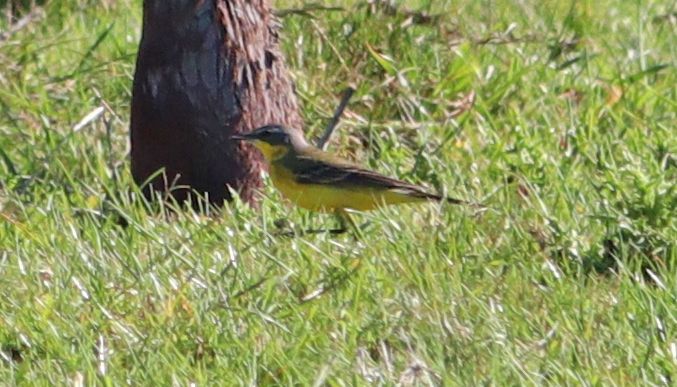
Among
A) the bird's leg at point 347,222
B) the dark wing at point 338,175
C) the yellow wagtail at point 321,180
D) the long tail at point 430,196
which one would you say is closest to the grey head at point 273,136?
the yellow wagtail at point 321,180

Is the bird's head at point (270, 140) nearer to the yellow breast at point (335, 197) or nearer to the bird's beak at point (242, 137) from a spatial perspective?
the bird's beak at point (242, 137)

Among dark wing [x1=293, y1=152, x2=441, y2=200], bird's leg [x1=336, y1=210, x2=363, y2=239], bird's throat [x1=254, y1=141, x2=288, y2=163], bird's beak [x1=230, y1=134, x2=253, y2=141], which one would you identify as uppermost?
bird's beak [x1=230, y1=134, x2=253, y2=141]

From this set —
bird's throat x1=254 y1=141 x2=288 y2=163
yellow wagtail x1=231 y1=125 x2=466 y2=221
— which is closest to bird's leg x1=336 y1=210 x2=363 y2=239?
yellow wagtail x1=231 y1=125 x2=466 y2=221

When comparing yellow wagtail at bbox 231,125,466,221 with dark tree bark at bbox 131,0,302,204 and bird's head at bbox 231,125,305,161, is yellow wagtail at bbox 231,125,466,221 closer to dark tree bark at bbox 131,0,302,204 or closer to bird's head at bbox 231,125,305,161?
bird's head at bbox 231,125,305,161

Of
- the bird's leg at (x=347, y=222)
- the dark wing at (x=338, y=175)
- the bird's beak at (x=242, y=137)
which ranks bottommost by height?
the bird's leg at (x=347, y=222)

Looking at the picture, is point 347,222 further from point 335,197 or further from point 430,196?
point 430,196

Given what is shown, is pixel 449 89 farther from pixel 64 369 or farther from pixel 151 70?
pixel 64 369

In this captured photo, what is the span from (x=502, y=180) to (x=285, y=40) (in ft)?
5.33

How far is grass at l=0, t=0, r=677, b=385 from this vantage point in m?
4.86

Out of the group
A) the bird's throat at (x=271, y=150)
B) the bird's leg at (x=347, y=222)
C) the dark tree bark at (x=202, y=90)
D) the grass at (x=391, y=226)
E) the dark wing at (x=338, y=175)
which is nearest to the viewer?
the grass at (x=391, y=226)

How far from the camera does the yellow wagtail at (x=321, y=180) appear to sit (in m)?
6.34

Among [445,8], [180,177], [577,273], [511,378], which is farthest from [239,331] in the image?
[445,8]

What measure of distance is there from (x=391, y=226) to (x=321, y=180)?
20.6 inches

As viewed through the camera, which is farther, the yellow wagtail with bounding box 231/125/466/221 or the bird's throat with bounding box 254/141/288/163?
the bird's throat with bounding box 254/141/288/163
